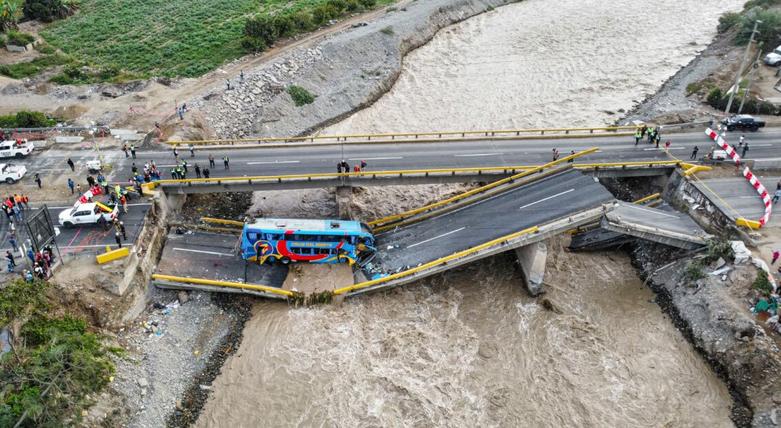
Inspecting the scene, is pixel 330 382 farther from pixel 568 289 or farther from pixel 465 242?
pixel 568 289

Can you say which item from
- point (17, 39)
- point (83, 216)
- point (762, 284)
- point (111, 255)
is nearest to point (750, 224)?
point (762, 284)

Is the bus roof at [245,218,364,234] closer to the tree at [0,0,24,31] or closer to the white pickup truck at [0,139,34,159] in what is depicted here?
the white pickup truck at [0,139,34,159]

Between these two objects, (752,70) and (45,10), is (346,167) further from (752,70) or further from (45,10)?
(45,10)

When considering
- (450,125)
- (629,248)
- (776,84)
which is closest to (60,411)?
(629,248)

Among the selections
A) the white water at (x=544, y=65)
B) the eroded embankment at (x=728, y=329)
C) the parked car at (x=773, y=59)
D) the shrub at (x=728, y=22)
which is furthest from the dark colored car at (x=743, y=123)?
the shrub at (x=728, y=22)

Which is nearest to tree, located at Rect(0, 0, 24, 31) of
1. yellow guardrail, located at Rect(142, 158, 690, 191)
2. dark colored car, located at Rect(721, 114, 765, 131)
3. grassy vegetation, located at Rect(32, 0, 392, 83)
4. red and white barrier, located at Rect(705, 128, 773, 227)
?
grassy vegetation, located at Rect(32, 0, 392, 83)
